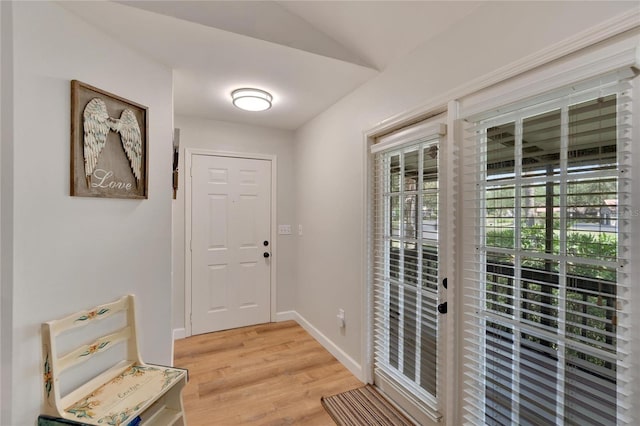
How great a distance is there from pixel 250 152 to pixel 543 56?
287 centimetres

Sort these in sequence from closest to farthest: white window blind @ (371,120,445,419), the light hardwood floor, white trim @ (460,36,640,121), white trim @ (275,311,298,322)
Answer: white trim @ (460,36,640,121)
white window blind @ (371,120,445,419)
the light hardwood floor
white trim @ (275,311,298,322)

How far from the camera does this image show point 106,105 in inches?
67.0

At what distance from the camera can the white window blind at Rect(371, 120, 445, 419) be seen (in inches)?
71.2

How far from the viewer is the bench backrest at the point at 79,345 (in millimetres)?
1325

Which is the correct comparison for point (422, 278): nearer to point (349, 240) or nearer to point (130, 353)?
point (349, 240)

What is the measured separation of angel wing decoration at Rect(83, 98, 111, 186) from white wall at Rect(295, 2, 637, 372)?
1712 mm

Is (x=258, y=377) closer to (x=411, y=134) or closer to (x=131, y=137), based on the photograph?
(x=131, y=137)

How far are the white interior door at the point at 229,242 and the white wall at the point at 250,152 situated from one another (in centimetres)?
12

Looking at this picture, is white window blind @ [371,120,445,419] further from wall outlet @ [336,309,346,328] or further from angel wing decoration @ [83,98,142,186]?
angel wing decoration @ [83,98,142,186]

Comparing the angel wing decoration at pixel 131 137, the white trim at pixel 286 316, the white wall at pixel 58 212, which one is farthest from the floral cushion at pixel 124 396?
the white trim at pixel 286 316

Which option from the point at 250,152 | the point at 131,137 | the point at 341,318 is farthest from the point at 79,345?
the point at 250,152

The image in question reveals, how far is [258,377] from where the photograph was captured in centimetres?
244

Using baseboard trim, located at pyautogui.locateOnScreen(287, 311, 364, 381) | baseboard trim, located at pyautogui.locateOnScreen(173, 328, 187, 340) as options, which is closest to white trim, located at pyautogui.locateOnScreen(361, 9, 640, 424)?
baseboard trim, located at pyautogui.locateOnScreen(287, 311, 364, 381)

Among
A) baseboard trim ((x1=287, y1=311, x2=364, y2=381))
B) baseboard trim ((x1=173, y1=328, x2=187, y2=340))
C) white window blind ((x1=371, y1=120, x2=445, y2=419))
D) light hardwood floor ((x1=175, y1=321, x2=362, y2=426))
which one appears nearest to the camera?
white window blind ((x1=371, y1=120, x2=445, y2=419))
